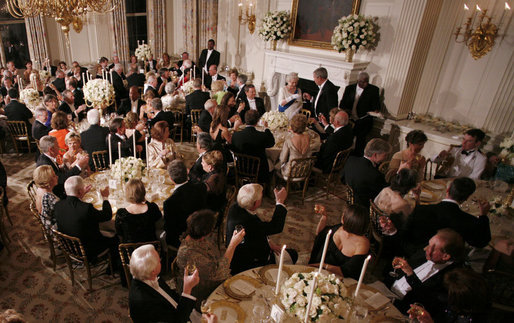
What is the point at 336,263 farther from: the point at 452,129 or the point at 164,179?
the point at 452,129

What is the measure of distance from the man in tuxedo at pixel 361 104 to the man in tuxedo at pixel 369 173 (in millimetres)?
3115

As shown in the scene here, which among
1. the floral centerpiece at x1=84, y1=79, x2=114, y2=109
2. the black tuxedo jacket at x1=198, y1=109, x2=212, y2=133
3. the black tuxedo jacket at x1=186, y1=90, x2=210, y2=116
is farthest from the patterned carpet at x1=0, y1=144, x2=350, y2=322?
the black tuxedo jacket at x1=186, y1=90, x2=210, y2=116

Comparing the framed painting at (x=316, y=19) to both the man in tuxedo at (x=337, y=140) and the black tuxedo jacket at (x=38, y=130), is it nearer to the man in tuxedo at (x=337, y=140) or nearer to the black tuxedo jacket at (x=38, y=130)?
the man in tuxedo at (x=337, y=140)

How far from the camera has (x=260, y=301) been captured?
253cm

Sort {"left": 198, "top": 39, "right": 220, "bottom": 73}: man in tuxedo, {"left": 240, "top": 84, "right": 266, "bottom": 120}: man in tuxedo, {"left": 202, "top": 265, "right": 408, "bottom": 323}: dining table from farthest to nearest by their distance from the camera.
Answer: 1. {"left": 198, "top": 39, "right": 220, "bottom": 73}: man in tuxedo
2. {"left": 240, "top": 84, "right": 266, "bottom": 120}: man in tuxedo
3. {"left": 202, "top": 265, "right": 408, "bottom": 323}: dining table

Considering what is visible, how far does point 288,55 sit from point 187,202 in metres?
6.74

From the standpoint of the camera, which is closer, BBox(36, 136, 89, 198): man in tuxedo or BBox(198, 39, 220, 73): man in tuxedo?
BBox(36, 136, 89, 198): man in tuxedo

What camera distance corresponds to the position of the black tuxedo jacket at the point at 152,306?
250 cm

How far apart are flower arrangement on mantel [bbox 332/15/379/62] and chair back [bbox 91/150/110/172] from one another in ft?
18.3

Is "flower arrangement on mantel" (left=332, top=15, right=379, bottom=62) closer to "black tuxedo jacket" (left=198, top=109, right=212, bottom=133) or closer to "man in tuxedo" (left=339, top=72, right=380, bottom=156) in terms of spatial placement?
"man in tuxedo" (left=339, top=72, right=380, bottom=156)

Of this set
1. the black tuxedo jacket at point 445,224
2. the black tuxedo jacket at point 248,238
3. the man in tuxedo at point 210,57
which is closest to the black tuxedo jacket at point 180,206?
the black tuxedo jacket at point 248,238

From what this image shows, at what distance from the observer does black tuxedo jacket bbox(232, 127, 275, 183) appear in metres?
5.39

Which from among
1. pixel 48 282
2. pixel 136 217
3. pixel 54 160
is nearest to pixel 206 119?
pixel 54 160

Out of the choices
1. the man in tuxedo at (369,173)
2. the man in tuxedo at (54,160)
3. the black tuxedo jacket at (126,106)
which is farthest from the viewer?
the black tuxedo jacket at (126,106)
